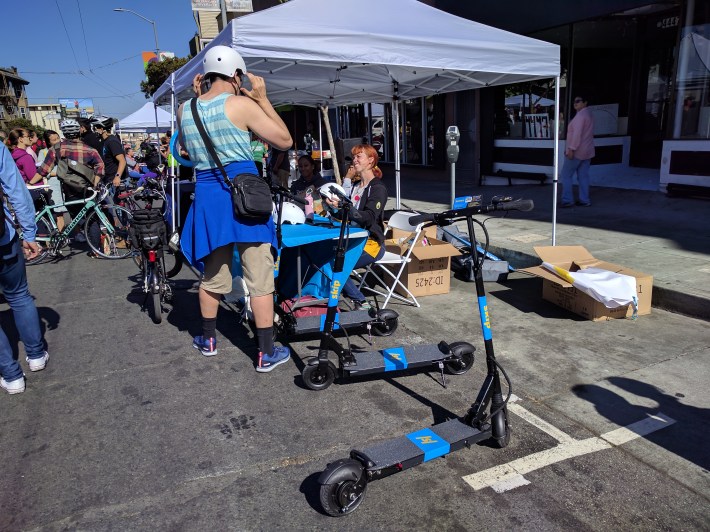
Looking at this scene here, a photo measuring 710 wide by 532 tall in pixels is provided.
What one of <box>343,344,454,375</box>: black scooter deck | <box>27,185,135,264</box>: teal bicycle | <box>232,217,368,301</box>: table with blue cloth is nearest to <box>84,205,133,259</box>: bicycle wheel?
<box>27,185,135,264</box>: teal bicycle

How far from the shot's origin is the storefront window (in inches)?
349

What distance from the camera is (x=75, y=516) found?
8.18 ft

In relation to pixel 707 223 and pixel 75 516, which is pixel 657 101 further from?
pixel 75 516

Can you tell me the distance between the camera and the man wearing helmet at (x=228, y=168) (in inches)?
137

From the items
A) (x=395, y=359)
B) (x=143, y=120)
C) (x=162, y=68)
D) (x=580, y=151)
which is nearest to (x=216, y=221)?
(x=395, y=359)

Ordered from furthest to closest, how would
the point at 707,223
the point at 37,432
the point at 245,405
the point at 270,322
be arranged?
the point at 707,223
the point at 270,322
the point at 245,405
the point at 37,432

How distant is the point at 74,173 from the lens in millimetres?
7707

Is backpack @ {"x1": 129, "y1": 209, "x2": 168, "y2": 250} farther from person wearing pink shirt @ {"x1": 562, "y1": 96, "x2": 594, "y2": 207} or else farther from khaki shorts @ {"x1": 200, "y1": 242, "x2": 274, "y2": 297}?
person wearing pink shirt @ {"x1": 562, "y1": 96, "x2": 594, "y2": 207}

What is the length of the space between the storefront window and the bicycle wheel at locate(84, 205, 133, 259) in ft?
30.9

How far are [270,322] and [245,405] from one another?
24.6 inches

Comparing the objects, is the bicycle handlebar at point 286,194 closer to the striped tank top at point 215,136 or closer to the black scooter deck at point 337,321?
the striped tank top at point 215,136

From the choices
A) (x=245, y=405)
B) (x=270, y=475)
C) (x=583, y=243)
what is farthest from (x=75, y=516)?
(x=583, y=243)

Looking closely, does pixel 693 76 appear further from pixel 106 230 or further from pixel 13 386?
pixel 13 386

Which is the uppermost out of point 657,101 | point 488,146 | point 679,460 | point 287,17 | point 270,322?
point 287,17
